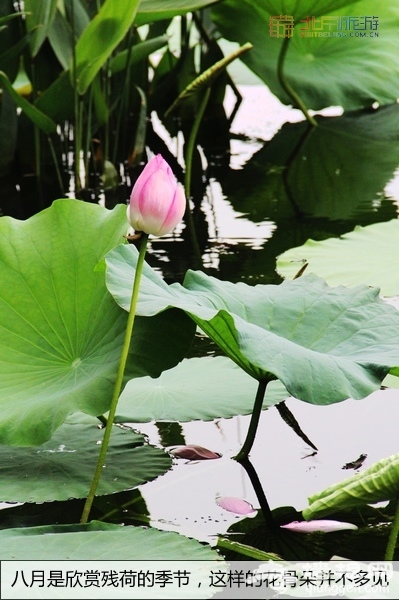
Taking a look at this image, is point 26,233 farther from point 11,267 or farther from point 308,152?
point 308,152

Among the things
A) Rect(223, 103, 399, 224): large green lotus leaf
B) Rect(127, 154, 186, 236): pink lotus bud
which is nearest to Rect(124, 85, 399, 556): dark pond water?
Rect(223, 103, 399, 224): large green lotus leaf

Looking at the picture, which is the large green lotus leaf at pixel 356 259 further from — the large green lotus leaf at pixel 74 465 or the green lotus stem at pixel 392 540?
the green lotus stem at pixel 392 540

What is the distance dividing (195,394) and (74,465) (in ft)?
0.62

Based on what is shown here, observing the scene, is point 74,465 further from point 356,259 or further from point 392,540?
point 356,259

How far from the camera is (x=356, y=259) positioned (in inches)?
64.4

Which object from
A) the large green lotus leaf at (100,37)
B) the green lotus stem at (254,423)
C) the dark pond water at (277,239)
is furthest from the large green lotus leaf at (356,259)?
the large green lotus leaf at (100,37)

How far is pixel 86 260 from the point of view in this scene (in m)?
1.04

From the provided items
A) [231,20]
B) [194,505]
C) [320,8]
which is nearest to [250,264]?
[194,505]

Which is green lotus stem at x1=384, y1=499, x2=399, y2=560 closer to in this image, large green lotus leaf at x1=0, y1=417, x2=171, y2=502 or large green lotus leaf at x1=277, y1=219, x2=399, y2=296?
large green lotus leaf at x1=0, y1=417, x2=171, y2=502

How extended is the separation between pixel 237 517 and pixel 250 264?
90cm

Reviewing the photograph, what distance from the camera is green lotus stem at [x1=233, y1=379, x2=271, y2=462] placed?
3.16 feet

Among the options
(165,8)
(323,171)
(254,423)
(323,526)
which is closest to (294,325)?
(254,423)

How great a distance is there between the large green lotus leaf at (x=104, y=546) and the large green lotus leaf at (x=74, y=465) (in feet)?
0.40

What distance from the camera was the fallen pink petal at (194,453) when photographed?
1038 mm
